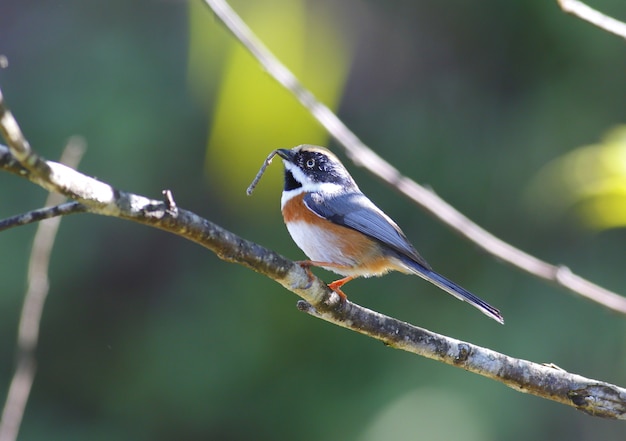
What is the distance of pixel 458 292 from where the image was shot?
3400mm

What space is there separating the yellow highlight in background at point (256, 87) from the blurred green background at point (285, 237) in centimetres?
2

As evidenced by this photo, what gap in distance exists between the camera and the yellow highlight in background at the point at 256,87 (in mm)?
5934

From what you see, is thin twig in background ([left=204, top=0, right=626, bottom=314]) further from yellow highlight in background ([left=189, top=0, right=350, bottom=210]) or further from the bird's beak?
yellow highlight in background ([left=189, top=0, right=350, bottom=210])

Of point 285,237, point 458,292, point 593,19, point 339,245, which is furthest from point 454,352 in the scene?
point 285,237

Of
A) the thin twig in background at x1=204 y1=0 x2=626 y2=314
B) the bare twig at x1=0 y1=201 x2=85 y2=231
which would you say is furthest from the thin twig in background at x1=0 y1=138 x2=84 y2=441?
the thin twig in background at x1=204 y1=0 x2=626 y2=314

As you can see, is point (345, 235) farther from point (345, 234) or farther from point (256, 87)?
point (256, 87)

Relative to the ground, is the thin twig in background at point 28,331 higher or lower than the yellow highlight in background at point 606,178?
lower

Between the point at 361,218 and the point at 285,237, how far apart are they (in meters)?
2.37

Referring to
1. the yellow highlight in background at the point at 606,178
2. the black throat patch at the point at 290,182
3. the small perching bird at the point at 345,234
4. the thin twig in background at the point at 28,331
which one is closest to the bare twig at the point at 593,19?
the yellow highlight in background at the point at 606,178

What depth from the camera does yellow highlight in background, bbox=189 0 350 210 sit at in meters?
5.93

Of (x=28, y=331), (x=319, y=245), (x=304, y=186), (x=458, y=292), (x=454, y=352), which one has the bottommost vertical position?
(x=28, y=331)

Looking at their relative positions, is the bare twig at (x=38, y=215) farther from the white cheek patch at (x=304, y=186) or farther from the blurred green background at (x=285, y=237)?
the blurred green background at (x=285, y=237)

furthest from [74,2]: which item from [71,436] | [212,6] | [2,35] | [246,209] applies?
[212,6]

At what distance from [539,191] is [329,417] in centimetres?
238
